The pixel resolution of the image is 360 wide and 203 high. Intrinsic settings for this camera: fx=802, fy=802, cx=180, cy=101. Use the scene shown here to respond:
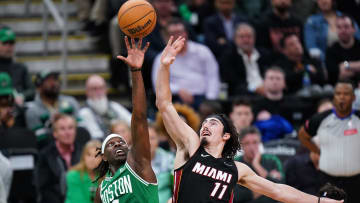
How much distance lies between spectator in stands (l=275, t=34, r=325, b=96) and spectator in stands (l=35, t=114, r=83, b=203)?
12.0ft

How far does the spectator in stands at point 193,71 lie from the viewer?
41.4 ft

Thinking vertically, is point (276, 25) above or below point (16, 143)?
above

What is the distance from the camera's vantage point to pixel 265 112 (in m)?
11.9

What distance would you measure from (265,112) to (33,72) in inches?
178

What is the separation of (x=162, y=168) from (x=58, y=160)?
57.2 inches

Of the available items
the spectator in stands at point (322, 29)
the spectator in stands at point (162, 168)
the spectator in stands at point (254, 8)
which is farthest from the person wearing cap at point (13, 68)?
the spectator in stands at point (322, 29)

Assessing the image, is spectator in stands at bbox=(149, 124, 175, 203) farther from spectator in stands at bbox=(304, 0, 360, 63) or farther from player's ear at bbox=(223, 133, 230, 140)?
spectator in stands at bbox=(304, 0, 360, 63)

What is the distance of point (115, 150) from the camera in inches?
299

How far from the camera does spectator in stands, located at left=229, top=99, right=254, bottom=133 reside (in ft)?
38.2

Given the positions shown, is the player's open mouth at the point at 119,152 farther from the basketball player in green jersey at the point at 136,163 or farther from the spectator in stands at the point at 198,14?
the spectator in stands at the point at 198,14

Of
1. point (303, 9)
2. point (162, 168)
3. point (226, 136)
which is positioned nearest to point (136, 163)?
point (226, 136)

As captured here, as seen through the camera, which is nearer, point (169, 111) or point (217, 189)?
point (217, 189)

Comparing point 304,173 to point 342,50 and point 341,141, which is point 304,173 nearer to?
point 341,141

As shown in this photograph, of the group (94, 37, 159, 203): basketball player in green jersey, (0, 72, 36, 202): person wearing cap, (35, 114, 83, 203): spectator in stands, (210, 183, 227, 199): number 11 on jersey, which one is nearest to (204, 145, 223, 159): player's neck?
(210, 183, 227, 199): number 11 on jersey
